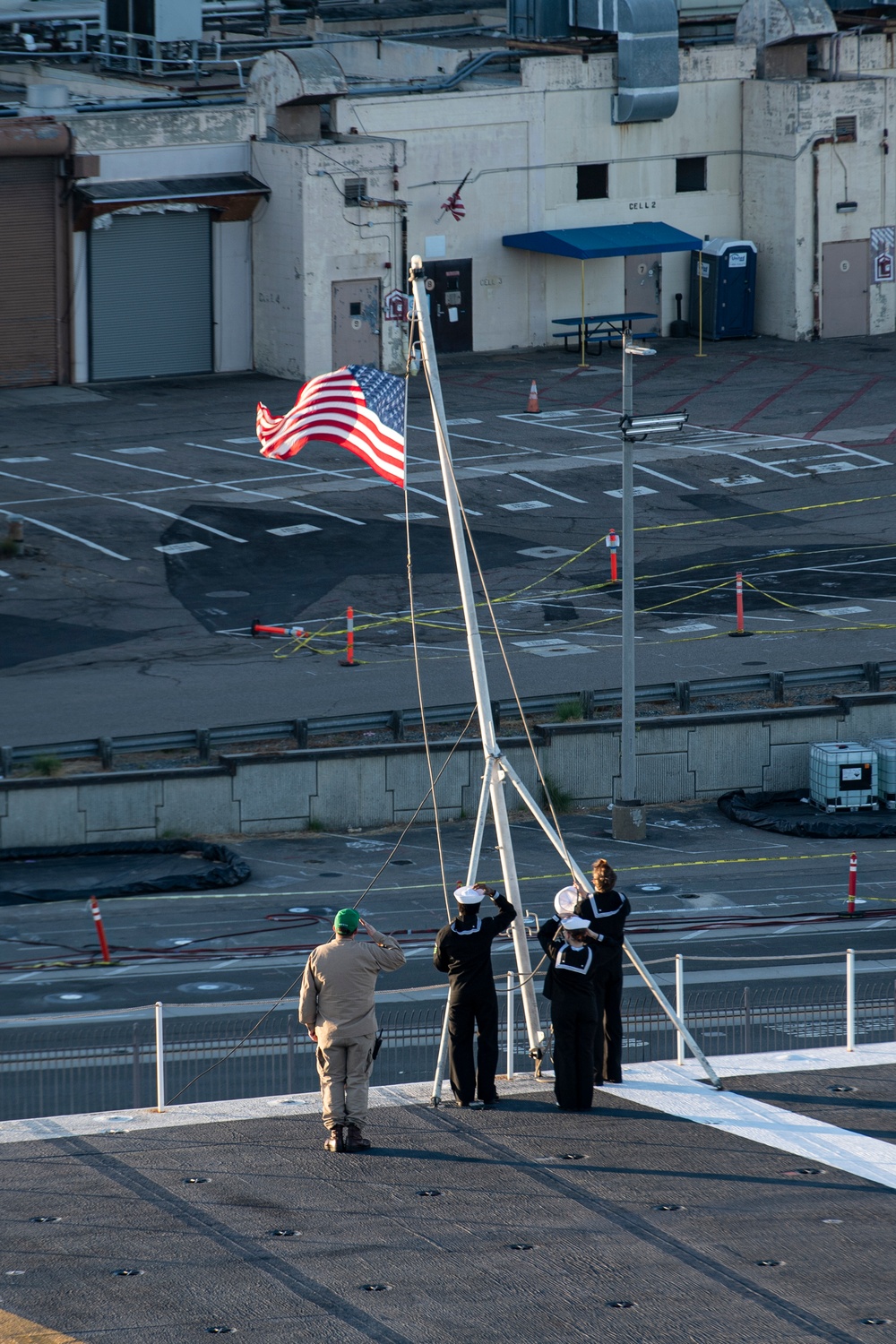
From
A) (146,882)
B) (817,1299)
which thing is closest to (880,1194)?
(817,1299)

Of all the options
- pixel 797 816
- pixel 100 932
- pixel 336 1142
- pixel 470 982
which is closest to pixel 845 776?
pixel 797 816

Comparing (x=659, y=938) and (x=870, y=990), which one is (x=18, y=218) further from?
(x=870, y=990)

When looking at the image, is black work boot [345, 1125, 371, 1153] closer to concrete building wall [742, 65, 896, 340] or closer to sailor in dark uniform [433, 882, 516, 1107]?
sailor in dark uniform [433, 882, 516, 1107]

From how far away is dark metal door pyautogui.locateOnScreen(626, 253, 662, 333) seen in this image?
5656 centimetres

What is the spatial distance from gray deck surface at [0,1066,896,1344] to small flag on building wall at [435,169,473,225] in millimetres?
41038

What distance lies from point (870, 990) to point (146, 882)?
941cm

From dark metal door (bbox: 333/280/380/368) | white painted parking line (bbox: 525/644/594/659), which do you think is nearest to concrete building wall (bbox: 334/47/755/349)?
dark metal door (bbox: 333/280/380/368)

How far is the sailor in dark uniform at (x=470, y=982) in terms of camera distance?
597 inches

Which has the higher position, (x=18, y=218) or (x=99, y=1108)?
(x=18, y=218)

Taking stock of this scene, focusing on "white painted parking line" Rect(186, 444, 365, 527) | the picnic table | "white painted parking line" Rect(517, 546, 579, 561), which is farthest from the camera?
the picnic table

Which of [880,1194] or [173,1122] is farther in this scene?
[173,1122]

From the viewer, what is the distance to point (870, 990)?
21.8 meters

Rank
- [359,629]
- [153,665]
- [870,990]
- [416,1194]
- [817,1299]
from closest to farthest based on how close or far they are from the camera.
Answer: [817,1299] < [416,1194] < [870,990] < [153,665] < [359,629]

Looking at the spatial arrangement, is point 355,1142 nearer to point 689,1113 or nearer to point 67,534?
point 689,1113
